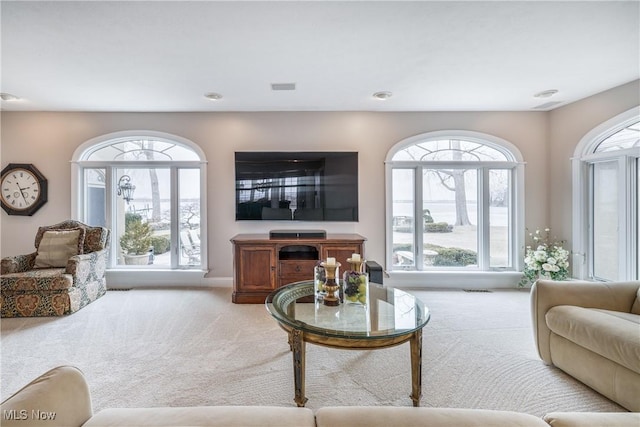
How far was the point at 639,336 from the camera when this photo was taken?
1632 mm

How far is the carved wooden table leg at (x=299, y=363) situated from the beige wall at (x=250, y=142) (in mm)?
2604

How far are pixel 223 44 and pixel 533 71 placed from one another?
309 cm

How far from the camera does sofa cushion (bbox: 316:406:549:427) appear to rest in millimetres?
925

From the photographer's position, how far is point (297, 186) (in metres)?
4.16

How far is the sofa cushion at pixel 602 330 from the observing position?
1.62 meters

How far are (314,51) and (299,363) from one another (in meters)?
2.51

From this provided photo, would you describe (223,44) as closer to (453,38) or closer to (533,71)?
(453,38)

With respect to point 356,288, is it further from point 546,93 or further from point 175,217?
point 546,93

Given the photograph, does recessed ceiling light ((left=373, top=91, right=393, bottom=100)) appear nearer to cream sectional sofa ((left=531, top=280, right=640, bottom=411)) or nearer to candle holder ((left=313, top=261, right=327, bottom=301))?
candle holder ((left=313, top=261, right=327, bottom=301))

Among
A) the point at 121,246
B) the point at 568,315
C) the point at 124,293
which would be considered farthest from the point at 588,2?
the point at 121,246

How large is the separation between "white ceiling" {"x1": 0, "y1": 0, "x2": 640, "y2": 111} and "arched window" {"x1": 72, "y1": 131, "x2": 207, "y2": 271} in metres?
0.81

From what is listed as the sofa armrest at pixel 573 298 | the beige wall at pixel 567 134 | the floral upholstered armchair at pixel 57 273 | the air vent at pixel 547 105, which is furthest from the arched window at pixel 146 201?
the beige wall at pixel 567 134

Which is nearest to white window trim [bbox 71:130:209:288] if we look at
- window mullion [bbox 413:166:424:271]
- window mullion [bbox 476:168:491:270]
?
window mullion [bbox 413:166:424:271]

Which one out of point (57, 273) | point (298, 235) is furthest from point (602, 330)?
point (57, 273)
